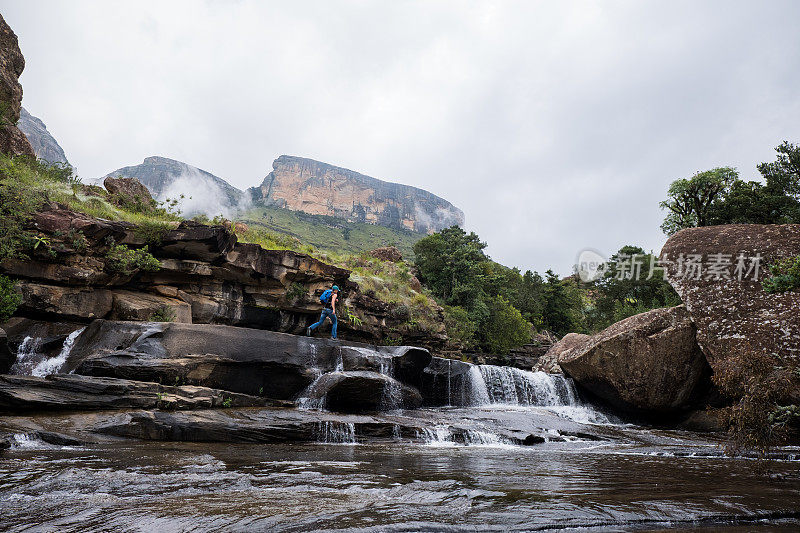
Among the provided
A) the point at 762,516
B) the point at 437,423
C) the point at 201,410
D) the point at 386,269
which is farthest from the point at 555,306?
the point at 762,516

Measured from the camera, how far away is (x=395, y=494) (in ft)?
14.8

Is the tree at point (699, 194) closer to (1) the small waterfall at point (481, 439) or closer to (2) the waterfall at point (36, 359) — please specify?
(1) the small waterfall at point (481, 439)

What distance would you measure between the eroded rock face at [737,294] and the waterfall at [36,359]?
19.9 meters

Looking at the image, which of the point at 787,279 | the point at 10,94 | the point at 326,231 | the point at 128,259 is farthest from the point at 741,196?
the point at 326,231

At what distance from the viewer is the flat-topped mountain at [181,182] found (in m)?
130

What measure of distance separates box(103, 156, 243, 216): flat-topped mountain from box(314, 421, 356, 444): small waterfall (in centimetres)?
12398

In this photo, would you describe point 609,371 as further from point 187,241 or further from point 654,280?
point 654,280

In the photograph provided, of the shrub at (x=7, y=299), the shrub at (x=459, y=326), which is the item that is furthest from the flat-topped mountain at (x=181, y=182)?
the shrub at (x=7, y=299)

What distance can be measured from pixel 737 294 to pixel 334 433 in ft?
→ 46.0

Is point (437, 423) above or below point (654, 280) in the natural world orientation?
below

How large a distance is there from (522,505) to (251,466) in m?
4.13

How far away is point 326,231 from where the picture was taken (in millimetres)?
88812

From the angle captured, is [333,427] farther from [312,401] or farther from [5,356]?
[5,356]

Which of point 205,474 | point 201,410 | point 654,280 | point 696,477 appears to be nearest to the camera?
point 205,474
